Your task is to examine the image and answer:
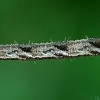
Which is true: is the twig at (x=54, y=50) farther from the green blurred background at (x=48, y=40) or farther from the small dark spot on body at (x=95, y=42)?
the green blurred background at (x=48, y=40)

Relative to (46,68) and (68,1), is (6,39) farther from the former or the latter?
(68,1)

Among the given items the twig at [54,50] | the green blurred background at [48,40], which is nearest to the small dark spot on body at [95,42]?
the twig at [54,50]

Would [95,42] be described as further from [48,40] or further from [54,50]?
[48,40]

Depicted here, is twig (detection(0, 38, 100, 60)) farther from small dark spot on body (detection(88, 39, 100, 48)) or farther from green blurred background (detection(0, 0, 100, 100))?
green blurred background (detection(0, 0, 100, 100))

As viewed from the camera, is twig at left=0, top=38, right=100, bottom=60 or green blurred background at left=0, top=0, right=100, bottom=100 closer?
twig at left=0, top=38, right=100, bottom=60

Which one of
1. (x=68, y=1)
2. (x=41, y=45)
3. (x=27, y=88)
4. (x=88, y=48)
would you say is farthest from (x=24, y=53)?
(x=68, y=1)

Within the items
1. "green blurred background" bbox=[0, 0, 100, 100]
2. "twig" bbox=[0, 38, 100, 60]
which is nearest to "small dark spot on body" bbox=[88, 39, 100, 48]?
"twig" bbox=[0, 38, 100, 60]
